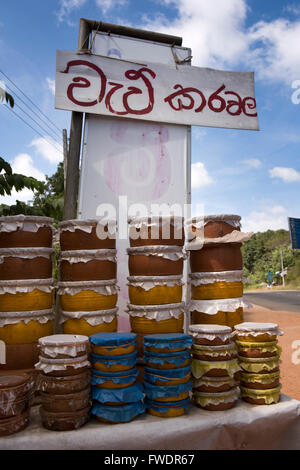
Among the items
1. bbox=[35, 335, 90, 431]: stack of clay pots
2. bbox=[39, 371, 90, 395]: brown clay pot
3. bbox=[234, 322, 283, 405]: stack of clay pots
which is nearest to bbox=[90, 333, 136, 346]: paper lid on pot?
bbox=[35, 335, 90, 431]: stack of clay pots

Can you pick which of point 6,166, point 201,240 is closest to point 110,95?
point 6,166

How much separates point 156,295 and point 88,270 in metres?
0.68

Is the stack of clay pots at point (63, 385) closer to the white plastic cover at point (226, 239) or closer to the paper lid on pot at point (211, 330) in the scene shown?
the paper lid on pot at point (211, 330)

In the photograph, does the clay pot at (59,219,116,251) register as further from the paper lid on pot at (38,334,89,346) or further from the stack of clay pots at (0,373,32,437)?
the stack of clay pots at (0,373,32,437)

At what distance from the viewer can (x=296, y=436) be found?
295 centimetres

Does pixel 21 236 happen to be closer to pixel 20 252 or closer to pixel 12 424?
pixel 20 252

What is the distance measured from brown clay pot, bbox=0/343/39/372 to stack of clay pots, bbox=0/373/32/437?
0.50 m

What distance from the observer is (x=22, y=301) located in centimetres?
321

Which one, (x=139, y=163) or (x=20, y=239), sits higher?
(x=139, y=163)

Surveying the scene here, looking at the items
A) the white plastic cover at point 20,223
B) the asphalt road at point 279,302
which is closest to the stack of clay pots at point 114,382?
the white plastic cover at point 20,223

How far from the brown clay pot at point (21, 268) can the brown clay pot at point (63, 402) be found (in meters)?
1.07

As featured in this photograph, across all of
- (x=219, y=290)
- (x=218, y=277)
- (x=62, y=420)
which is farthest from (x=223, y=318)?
(x=62, y=420)

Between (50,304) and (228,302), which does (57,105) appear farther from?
(228,302)

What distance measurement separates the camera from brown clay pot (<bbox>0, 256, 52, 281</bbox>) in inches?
126
